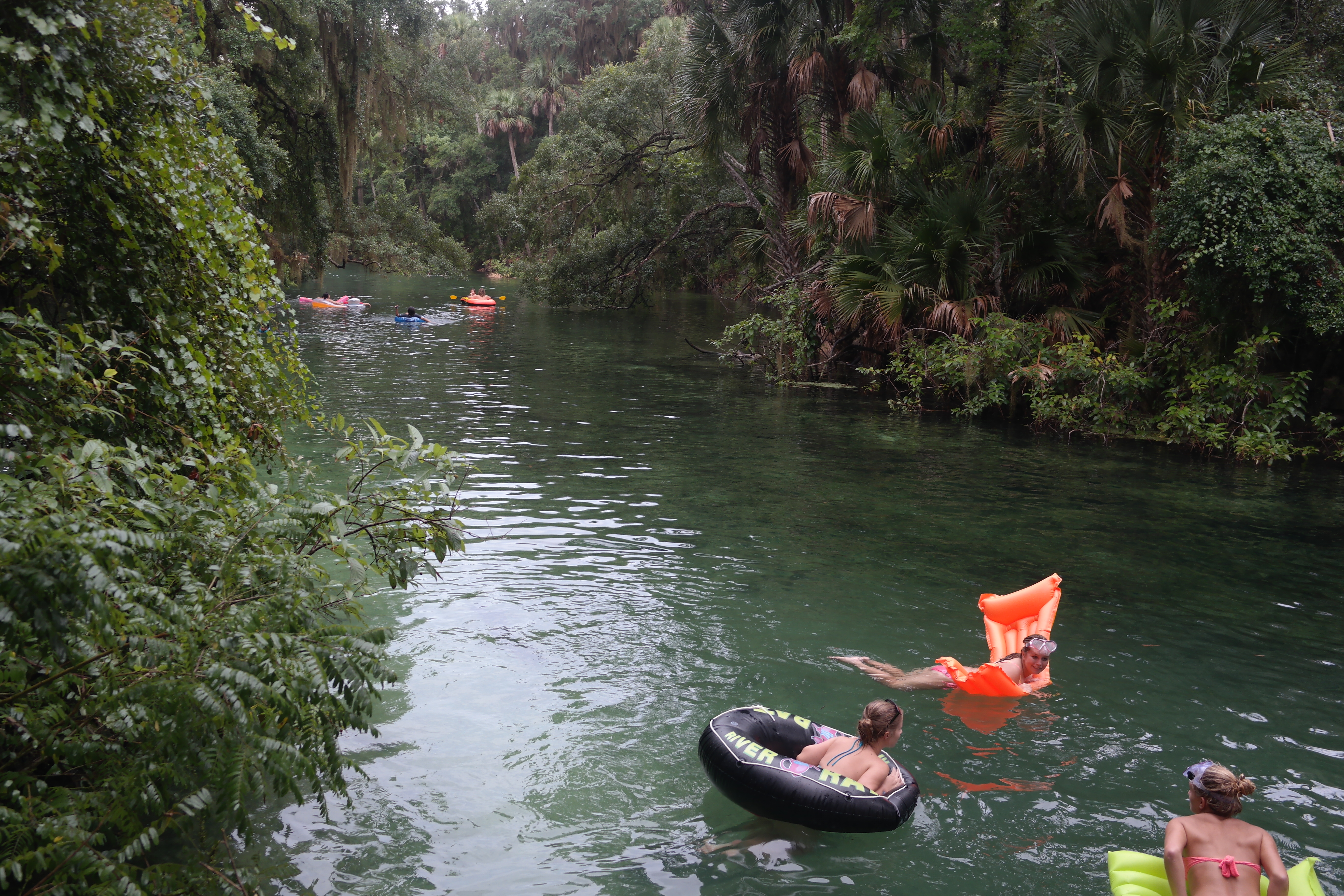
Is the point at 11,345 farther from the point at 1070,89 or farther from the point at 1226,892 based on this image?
the point at 1070,89

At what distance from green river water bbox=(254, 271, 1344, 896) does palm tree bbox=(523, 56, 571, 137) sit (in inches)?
2036

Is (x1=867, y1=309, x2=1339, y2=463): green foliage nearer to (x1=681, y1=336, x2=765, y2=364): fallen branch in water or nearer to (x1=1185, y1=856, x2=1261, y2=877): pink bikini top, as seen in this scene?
(x1=681, y1=336, x2=765, y2=364): fallen branch in water

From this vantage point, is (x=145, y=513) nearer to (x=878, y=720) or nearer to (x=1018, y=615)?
(x=878, y=720)

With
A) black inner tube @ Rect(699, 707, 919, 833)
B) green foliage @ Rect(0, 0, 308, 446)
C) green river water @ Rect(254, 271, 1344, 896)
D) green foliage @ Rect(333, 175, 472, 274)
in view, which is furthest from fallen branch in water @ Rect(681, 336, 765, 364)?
black inner tube @ Rect(699, 707, 919, 833)

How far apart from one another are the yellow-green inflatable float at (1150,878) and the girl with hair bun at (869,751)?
1178 millimetres

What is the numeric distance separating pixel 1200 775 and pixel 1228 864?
41 centimetres

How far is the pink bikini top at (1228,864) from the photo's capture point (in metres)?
4.56

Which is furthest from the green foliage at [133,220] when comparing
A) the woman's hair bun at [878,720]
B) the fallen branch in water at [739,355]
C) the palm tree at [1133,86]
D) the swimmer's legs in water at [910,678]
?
the fallen branch in water at [739,355]

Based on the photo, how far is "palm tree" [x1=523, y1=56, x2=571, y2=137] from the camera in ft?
206

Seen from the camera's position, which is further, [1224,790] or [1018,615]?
[1018,615]

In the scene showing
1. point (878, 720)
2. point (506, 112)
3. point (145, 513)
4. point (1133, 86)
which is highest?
point (506, 112)

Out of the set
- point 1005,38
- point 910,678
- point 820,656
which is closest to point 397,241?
point 1005,38

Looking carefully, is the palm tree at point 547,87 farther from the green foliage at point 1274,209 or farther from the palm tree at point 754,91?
the green foliage at point 1274,209

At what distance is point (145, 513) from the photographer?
4.01 meters
